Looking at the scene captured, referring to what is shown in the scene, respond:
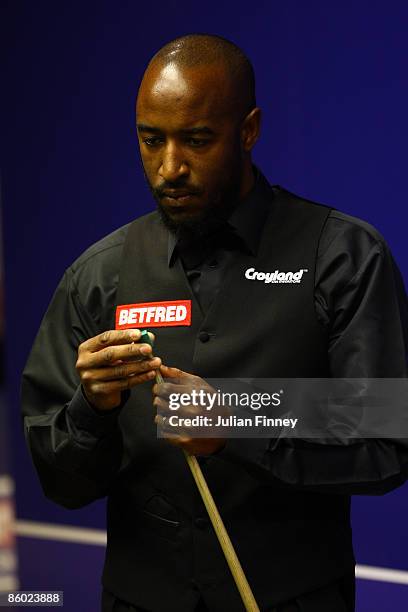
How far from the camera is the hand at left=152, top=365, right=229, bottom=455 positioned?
170 centimetres

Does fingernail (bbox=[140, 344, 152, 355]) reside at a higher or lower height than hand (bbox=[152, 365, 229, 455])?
higher

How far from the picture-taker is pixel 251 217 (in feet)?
6.56

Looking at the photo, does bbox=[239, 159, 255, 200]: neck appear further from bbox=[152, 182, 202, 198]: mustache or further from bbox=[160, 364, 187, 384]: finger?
bbox=[160, 364, 187, 384]: finger

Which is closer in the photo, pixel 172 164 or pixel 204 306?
pixel 172 164

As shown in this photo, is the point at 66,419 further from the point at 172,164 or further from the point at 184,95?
the point at 184,95

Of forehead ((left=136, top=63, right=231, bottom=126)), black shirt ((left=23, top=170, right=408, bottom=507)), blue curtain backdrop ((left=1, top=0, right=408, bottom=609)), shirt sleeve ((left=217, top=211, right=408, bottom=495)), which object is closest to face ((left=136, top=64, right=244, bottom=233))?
forehead ((left=136, top=63, right=231, bottom=126))

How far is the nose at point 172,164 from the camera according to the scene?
1.85m

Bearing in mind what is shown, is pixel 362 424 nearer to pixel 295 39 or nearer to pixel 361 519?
pixel 361 519

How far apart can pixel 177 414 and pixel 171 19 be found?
2059 mm

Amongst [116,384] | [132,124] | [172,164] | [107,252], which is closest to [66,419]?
[116,384]

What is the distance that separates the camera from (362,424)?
185 cm

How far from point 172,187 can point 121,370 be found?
0.33m

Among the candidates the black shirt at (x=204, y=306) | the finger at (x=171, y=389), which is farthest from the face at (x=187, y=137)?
the finger at (x=171, y=389)

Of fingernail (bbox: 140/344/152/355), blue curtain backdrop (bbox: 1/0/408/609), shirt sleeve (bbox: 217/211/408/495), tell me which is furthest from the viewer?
blue curtain backdrop (bbox: 1/0/408/609)
